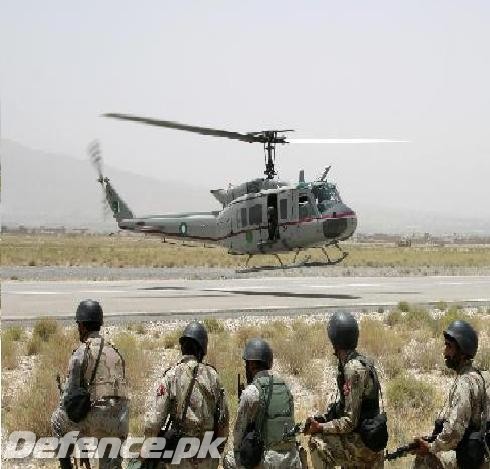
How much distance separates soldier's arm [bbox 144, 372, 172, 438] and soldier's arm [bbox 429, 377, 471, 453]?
6.12ft

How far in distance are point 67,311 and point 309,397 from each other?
11443 millimetres

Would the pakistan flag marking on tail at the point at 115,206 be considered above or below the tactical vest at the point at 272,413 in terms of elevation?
above

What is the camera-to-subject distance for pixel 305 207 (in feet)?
76.4

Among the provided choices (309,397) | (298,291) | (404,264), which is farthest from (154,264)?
(309,397)

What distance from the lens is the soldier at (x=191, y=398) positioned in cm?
535

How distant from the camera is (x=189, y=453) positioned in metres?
5.35

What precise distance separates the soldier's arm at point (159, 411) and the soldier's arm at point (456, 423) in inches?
73.5

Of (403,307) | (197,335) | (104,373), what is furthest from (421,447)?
(403,307)

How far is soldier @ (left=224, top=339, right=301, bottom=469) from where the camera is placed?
5172 millimetres

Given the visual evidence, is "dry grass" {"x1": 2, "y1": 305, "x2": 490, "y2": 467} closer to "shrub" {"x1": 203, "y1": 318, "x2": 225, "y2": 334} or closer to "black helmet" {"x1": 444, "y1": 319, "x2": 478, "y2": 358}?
"shrub" {"x1": 203, "y1": 318, "x2": 225, "y2": 334}

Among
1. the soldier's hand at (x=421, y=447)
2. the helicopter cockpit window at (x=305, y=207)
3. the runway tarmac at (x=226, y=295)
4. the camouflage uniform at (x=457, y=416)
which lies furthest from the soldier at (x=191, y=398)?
the helicopter cockpit window at (x=305, y=207)

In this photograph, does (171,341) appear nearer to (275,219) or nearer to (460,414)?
(275,219)

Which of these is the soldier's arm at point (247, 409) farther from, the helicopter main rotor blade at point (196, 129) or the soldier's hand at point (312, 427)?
the helicopter main rotor blade at point (196, 129)

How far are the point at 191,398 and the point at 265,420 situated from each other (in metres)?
0.57
